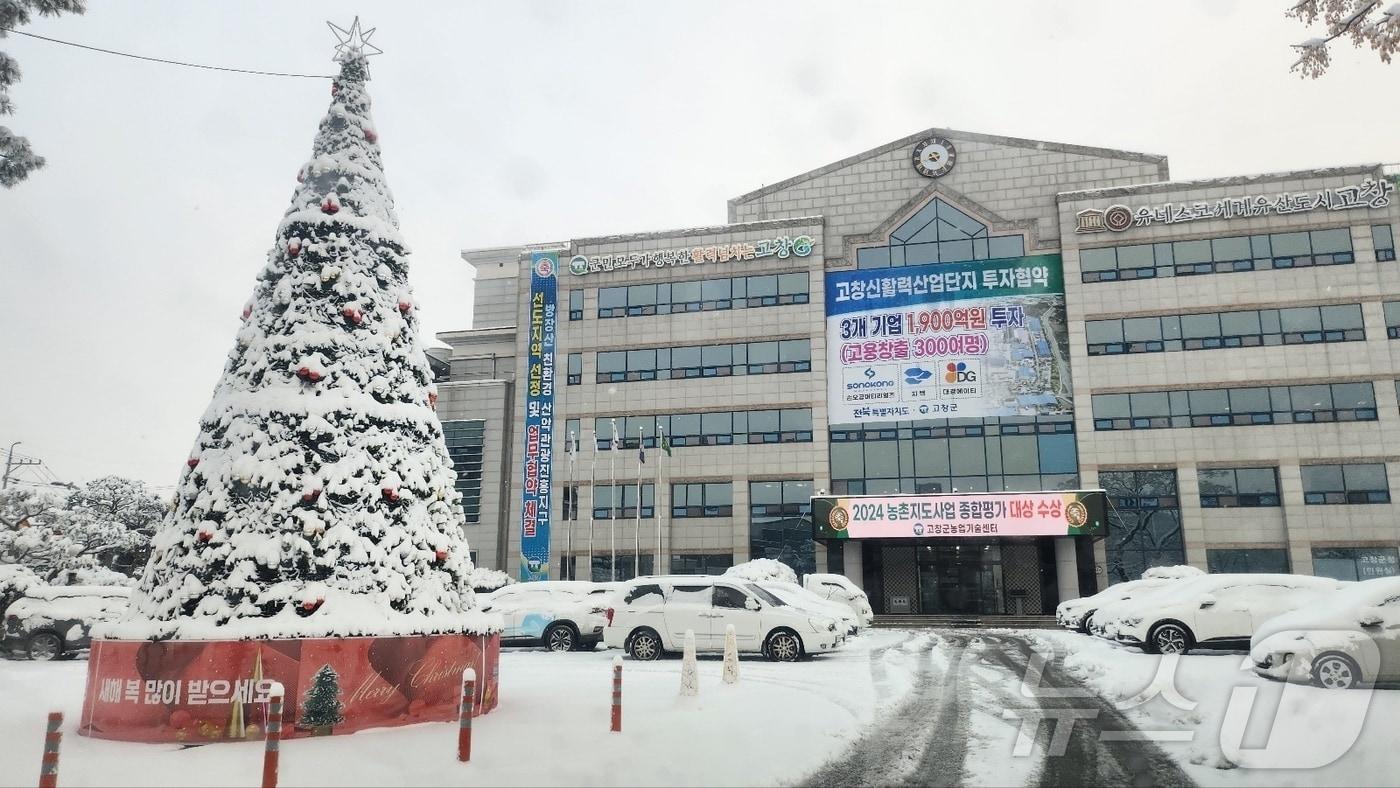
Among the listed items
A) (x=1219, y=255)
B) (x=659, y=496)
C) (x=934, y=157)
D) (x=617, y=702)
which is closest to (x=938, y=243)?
(x=934, y=157)

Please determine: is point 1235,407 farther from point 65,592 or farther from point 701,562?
point 65,592

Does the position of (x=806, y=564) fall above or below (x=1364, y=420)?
below

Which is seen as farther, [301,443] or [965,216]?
[965,216]

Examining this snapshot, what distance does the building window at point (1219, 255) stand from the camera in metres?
37.5

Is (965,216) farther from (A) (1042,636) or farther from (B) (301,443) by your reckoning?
(B) (301,443)

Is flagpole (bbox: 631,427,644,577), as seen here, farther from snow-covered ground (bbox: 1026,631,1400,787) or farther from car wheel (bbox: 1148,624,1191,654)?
snow-covered ground (bbox: 1026,631,1400,787)

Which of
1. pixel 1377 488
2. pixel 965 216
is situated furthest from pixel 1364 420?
pixel 965 216

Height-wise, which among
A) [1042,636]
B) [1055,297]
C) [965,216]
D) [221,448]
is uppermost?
[965,216]

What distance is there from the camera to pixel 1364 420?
1417 inches

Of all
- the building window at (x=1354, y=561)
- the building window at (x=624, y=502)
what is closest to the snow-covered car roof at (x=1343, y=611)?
the building window at (x=1354, y=561)

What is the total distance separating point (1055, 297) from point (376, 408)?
114 feet

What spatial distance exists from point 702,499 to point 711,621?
78.0ft

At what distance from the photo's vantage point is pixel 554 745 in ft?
29.1

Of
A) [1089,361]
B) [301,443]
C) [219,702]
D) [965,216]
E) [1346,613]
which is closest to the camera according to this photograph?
[219,702]
